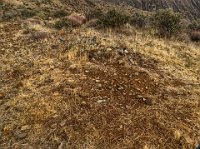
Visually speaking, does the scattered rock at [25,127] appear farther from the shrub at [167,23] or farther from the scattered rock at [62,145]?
the shrub at [167,23]

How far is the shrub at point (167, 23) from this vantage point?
10.6 metres

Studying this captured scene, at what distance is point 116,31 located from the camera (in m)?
10.0

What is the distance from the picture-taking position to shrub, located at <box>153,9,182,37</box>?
34.8 ft

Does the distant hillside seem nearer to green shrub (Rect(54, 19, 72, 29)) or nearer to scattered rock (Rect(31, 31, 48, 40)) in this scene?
green shrub (Rect(54, 19, 72, 29))

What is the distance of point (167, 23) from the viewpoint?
10805mm

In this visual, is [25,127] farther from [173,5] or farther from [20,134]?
[173,5]

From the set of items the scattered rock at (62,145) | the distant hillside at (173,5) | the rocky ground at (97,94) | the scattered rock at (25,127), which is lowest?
the distant hillside at (173,5)

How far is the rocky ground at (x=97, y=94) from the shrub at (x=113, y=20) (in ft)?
5.84

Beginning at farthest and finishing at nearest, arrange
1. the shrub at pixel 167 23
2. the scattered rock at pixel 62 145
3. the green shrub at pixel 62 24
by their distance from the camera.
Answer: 1. the green shrub at pixel 62 24
2. the shrub at pixel 167 23
3. the scattered rock at pixel 62 145

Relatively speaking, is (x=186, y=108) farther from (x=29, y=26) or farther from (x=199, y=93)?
(x=29, y=26)

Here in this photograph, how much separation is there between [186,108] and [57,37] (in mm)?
4948

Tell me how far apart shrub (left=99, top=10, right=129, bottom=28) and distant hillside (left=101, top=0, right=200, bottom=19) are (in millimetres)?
54395

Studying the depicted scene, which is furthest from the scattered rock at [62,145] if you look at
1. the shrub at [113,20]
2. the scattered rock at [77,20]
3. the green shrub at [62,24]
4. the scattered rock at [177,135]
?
the scattered rock at [77,20]

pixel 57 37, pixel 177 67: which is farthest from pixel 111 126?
pixel 57 37
